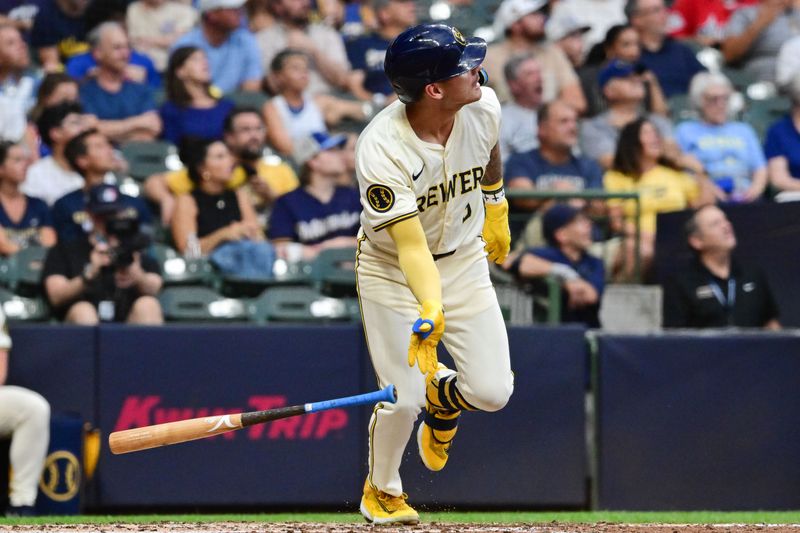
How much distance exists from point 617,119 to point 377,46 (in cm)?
199

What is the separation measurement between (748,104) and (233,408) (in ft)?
18.0

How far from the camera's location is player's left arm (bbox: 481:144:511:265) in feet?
18.8

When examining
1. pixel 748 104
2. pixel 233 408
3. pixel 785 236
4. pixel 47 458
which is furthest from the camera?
pixel 748 104

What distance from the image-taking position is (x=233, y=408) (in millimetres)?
7484

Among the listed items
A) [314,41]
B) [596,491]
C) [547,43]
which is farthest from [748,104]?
[596,491]

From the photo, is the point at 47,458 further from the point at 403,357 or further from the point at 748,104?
the point at 748,104

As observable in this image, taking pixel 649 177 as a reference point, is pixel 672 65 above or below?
above

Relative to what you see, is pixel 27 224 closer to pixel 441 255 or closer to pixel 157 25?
pixel 157 25

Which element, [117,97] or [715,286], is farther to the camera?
[117,97]

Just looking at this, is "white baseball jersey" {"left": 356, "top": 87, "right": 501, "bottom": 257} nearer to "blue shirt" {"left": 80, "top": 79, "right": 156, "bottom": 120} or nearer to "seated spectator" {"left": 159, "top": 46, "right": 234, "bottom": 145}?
"seated spectator" {"left": 159, "top": 46, "right": 234, "bottom": 145}

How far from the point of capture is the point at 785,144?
1002 cm

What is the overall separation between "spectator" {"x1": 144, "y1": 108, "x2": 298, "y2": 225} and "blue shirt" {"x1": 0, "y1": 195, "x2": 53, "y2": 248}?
29.3 inches

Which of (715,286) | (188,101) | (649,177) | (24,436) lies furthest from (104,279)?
(649,177)

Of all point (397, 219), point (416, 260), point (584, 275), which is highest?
point (397, 219)
